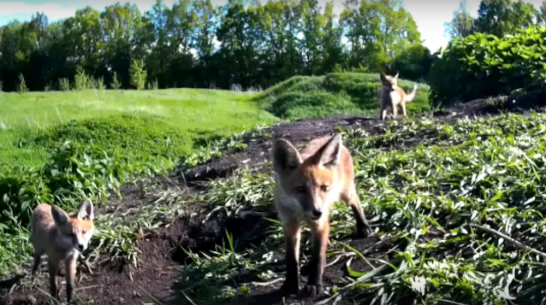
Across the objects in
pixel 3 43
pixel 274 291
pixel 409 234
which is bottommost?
pixel 274 291

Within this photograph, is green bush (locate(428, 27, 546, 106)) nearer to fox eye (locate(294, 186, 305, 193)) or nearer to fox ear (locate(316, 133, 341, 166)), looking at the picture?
fox ear (locate(316, 133, 341, 166))

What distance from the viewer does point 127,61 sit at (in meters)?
48.3

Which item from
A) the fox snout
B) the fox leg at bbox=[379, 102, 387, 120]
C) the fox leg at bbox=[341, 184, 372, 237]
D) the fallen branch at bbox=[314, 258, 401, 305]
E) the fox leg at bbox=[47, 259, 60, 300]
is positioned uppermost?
the fox leg at bbox=[379, 102, 387, 120]

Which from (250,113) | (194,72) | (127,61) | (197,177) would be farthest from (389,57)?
(197,177)

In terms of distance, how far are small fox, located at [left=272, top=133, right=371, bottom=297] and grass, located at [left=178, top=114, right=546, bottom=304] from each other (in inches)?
10.4

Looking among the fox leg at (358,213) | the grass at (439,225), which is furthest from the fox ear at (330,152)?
the grass at (439,225)

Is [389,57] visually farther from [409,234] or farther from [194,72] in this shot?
[409,234]

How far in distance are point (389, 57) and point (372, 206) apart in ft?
137

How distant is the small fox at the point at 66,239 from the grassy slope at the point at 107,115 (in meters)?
5.17

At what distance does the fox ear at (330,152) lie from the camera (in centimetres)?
471

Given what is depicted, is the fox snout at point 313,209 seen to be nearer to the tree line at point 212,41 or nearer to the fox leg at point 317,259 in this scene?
the fox leg at point 317,259

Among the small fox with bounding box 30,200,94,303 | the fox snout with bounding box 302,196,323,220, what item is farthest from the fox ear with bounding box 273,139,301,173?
the small fox with bounding box 30,200,94,303

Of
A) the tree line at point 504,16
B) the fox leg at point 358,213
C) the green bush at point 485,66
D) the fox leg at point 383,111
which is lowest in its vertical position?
the fox leg at point 358,213

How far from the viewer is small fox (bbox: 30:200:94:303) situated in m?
5.93
